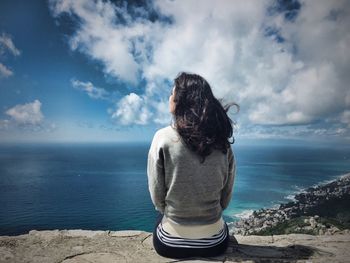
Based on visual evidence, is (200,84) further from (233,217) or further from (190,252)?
(233,217)

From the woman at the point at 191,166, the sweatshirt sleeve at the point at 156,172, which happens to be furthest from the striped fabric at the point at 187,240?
the sweatshirt sleeve at the point at 156,172

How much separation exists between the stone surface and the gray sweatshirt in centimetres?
47

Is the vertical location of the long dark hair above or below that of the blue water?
A: above

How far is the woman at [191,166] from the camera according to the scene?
6.97 feet

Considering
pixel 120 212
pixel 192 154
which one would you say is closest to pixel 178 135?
pixel 192 154

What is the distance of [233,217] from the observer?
4469 centimetres

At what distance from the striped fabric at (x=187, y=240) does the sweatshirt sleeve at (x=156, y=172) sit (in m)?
0.28

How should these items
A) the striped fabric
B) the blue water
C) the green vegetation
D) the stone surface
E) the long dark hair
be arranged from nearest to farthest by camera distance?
the long dark hair, the striped fabric, the stone surface, the green vegetation, the blue water

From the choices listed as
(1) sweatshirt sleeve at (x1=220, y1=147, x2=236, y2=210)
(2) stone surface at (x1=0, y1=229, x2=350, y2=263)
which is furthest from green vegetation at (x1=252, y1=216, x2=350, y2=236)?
(1) sweatshirt sleeve at (x1=220, y1=147, x2=236, y2=210)

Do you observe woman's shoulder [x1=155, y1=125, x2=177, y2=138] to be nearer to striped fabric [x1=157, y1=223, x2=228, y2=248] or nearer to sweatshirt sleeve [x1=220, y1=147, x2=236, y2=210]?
sweatshirt sleeve [x1=220, y1=147, x2=236, y2=210]

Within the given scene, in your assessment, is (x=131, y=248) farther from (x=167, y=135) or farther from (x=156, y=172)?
(x=167, y=135)

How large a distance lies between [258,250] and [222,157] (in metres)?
1.30

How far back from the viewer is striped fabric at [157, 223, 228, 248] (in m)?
2.32

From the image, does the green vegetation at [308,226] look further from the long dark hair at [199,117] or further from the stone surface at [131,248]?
the long dark hair at [199,117]
